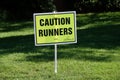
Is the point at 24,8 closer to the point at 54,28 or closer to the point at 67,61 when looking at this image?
the point at 67,61

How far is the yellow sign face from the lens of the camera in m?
8.44

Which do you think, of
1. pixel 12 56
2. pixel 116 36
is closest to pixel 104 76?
pixel 12 56

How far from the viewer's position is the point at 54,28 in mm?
8492

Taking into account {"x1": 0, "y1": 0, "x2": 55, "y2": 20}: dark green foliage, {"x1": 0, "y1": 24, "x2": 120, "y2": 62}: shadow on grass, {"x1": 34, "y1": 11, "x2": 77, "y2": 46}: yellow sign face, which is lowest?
{"x1": 0, "y1": 0, "x2": 55, "y2": 20}: dark green foliage

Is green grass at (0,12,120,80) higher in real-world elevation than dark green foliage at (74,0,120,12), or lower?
higher

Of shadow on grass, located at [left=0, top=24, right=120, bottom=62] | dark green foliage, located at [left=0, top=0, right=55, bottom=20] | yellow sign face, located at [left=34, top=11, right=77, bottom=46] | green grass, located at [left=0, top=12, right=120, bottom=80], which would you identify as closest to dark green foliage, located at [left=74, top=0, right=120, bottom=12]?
Result: dark green foliage, located at [left=0, top=0, right=55, bottom=20]

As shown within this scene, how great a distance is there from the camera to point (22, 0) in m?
25.8

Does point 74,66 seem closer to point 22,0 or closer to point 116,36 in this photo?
point 116,36

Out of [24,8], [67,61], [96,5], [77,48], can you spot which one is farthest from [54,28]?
[24,8]

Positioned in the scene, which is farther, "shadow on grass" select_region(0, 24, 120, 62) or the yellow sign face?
"shadow on grass" select_region(0, 24, 120, 62)

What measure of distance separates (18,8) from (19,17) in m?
0.65

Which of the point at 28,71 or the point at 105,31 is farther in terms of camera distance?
the point at 105,31

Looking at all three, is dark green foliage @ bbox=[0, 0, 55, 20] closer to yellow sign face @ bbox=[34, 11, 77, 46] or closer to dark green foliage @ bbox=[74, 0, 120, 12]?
Result: dark green foliage @ bbox=[74, 0, 120, 12]

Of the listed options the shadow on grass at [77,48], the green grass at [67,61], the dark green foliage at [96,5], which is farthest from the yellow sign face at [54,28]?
the dark green foliage at [96,5]
